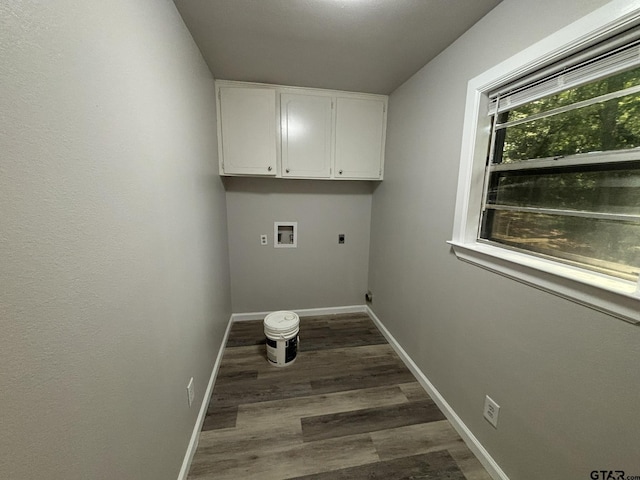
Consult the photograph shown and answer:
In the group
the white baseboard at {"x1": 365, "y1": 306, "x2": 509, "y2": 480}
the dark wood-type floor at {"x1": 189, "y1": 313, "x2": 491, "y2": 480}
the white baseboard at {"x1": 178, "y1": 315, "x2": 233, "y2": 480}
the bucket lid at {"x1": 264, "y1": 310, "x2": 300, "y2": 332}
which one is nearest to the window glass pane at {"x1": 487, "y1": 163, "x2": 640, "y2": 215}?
the white baseboard at {"x1": 365, "y1": 306, "x2": 509, "y2": 480}

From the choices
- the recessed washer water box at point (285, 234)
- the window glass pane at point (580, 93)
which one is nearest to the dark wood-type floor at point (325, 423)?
the recessed washer water box at point (285, 234)

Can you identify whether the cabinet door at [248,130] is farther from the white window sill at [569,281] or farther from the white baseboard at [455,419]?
the white baseboard at [455,419]

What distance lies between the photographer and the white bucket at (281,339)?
2.05 metres

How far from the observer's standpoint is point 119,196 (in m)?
0.79

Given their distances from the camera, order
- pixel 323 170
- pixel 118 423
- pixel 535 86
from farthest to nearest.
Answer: pixel 323 170
pixel 535 86
pixel 118 423

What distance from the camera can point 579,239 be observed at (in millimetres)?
1062

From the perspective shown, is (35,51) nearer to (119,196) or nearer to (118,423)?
(119,196)

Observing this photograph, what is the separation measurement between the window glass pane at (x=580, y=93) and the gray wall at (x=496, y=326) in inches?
10.2

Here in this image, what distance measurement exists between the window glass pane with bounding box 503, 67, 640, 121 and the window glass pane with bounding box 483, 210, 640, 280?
493mm

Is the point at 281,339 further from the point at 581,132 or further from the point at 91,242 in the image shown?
the point at 581,132

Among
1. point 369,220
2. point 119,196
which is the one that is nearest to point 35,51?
point 119,196

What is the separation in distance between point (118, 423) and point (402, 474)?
1386 millimetres

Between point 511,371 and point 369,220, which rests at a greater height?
point 369,220

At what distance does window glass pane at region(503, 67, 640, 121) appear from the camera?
90cm
